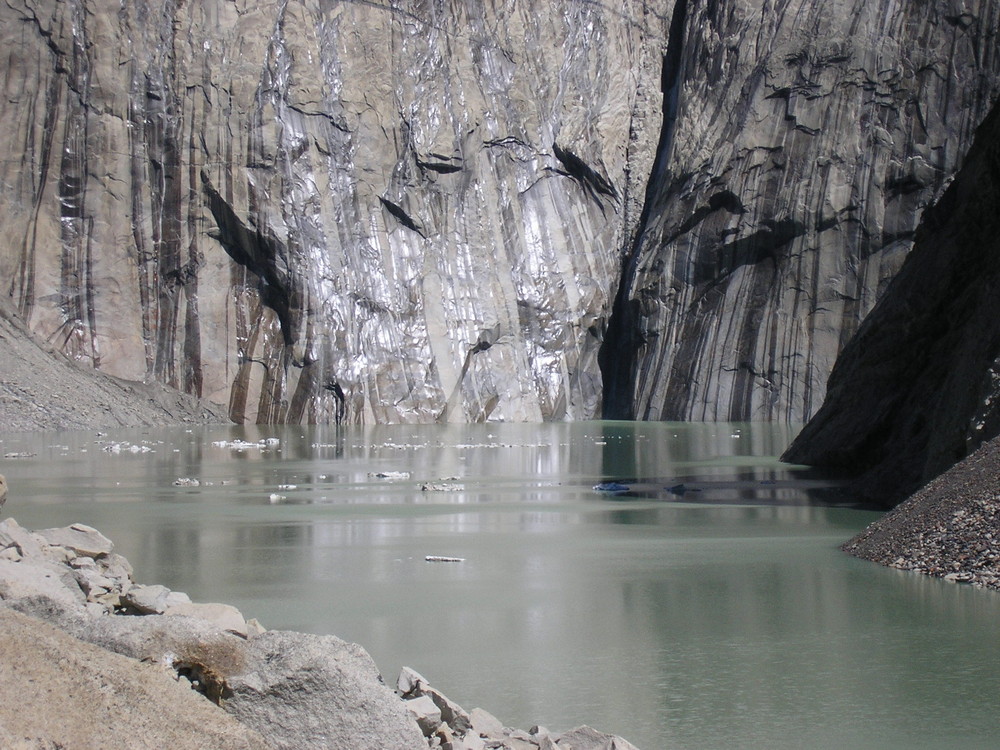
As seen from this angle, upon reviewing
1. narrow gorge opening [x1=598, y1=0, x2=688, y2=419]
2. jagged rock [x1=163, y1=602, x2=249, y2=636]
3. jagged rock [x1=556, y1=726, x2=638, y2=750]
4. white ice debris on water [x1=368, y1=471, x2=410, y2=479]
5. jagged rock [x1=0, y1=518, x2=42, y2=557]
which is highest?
narrow gorge opening [x1=598, y1=0, x2=688, y2=419]

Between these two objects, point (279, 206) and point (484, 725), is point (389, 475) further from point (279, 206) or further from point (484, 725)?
point (279, 206)

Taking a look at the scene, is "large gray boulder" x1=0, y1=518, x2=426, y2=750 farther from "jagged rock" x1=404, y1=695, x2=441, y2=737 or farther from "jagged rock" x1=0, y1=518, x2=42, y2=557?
"jagged rock" x1=0, y1=518, x2=42, y2=557

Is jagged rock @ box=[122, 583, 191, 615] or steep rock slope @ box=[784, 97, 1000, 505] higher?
steep rock slope @ box=[784, 97, 1000, 505]

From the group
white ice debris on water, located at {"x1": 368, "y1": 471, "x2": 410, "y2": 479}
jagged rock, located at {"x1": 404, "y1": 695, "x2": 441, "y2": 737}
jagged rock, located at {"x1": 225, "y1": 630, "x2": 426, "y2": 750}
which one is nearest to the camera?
jagged rock, located at {"x1": 225, "y1": 630, "x2": 426, "y2": 750}

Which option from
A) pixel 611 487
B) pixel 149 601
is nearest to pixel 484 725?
pixel 149 601

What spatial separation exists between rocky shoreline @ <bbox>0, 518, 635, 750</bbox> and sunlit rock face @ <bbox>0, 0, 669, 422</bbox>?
52.6 metres

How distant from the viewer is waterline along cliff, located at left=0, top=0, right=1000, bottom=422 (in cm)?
5706

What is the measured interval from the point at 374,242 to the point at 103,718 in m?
57.9

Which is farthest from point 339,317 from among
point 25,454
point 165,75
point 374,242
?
point 25,454

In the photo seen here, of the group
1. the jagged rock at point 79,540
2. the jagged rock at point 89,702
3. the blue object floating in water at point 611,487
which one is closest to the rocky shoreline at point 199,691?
the jagged rock at point 89,702

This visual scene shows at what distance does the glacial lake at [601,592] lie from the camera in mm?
7402

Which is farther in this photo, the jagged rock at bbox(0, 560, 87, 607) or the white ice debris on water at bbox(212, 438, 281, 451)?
the white ice debris on water at bbox(212, 438, 281, 451)

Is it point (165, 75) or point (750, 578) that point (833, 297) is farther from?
point (750, 578)

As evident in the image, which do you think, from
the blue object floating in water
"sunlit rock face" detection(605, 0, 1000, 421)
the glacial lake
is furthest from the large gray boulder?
"sunlit rock face" detection(605, 0, 1000, 421)
